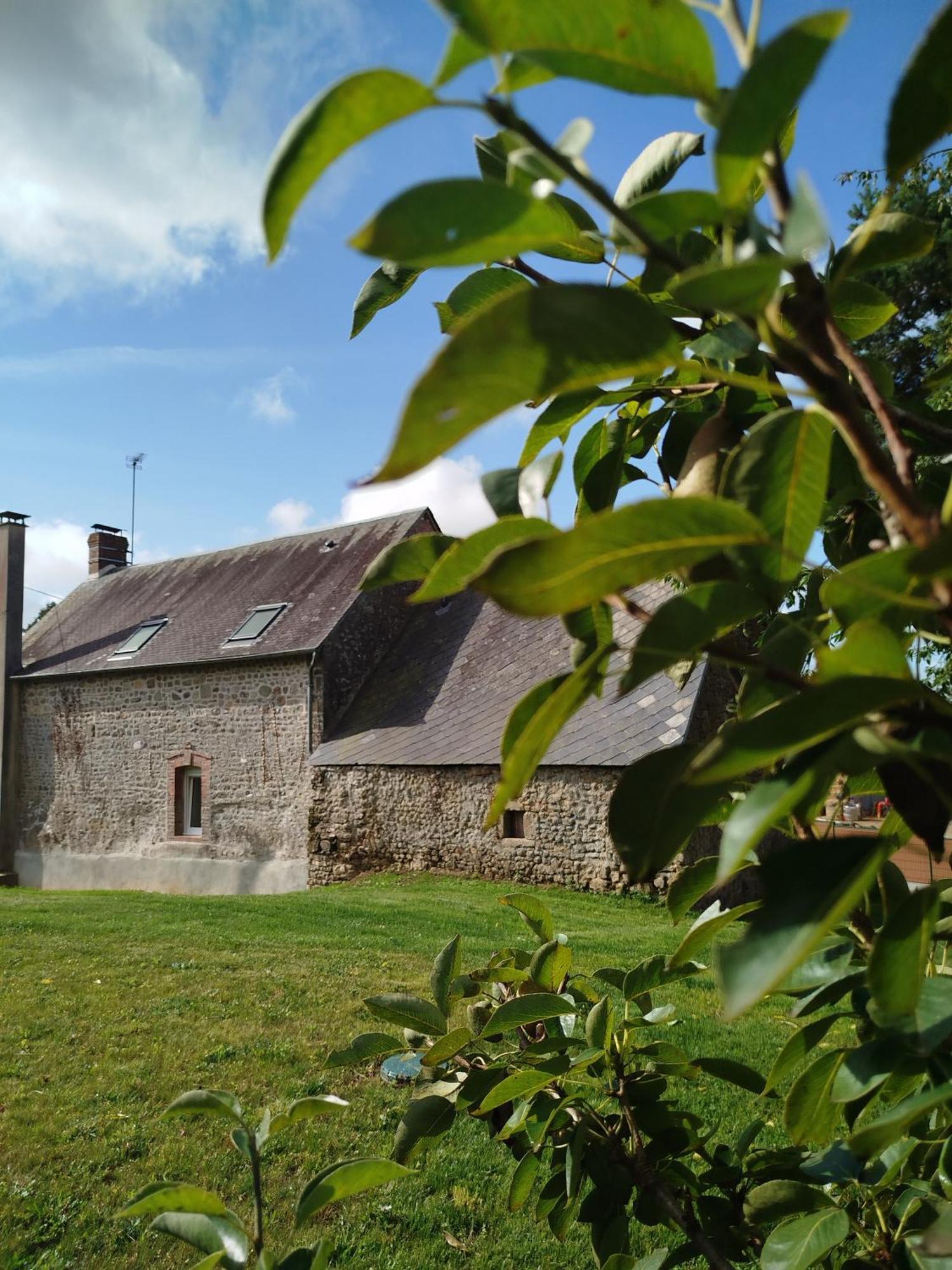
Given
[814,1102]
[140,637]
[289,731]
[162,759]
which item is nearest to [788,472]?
[814,1102]

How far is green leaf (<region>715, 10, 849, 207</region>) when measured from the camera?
419 millimetres

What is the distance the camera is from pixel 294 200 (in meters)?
0.46

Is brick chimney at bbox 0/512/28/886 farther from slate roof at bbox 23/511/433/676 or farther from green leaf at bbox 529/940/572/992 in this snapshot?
green leaf at bbox 529/940/572/992

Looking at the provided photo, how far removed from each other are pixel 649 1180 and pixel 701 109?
1.16 m

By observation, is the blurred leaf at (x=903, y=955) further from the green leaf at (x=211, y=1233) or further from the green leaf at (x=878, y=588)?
the green leaf at (x=211, y=1233)

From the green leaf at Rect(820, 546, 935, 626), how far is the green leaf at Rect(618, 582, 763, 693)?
0.05 meters

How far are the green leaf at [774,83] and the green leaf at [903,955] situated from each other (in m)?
0.41

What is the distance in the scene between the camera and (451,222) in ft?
1.41

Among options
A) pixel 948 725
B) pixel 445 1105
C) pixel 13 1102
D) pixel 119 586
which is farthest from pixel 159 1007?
pixel 119 586

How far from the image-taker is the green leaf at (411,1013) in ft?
3.98

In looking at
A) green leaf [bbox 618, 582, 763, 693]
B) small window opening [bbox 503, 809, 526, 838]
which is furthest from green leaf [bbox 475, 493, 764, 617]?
small window opening [bbox 503, 809, 526, 838]

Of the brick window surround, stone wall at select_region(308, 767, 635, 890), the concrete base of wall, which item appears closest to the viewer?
stone wall at select_region(308, 767, 635, 890)

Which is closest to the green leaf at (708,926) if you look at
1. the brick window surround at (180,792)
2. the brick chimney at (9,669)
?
the brick window surround at (180,792)

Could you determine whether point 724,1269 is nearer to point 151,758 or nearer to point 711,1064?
point 711,1064
